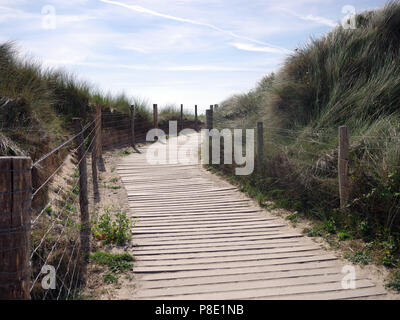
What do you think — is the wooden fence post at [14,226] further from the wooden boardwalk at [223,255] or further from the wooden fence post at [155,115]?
the wooden fence post at [155,115]

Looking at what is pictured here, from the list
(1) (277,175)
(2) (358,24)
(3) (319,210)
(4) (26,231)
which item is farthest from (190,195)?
(2) (358,24)

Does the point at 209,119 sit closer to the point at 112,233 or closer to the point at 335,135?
the point at 335,135

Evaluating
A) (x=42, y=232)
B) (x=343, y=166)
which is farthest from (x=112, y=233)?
(x=343, y=166)

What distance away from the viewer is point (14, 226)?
86.6 inches

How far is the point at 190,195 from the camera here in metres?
8.00

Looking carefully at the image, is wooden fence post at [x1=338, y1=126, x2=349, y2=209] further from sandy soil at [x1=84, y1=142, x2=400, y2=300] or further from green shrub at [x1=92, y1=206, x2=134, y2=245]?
green shrub at [x1=92, y1=206, x2=134, y2=245]

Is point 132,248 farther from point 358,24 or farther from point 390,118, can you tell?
point 358,24

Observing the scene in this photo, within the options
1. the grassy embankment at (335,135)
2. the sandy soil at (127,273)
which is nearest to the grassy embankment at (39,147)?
the sandy soil at (127,273)

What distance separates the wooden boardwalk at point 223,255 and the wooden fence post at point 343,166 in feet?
2.83

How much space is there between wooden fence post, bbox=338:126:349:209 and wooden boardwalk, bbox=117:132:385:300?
0.86 metres

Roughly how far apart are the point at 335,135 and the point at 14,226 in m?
5.82

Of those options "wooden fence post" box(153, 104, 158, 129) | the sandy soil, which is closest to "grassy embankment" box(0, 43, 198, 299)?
the sandy soil

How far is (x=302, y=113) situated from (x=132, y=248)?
5006 mm

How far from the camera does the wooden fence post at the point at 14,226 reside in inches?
84.3
